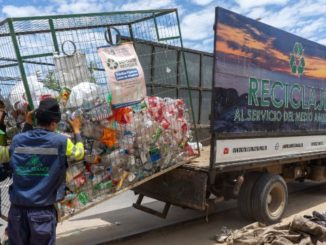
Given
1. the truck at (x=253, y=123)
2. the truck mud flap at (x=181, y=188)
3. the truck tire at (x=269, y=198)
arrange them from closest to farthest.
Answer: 1. the truck mud flap at (x=181, y=188)
2. the truck at (x=253, y=123)
3. the truck tire at (x=269, y=198)

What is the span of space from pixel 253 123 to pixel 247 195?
3.30ft

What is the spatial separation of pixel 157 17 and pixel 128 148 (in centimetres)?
168

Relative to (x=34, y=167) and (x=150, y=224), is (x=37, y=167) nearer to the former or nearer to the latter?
(x=34, y=167)

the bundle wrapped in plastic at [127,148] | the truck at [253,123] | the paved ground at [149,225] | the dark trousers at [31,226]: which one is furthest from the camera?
the paved ground at [149,225]

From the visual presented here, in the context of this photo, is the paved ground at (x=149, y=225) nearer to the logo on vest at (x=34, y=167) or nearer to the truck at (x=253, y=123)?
the truck at (x=253, y=123)

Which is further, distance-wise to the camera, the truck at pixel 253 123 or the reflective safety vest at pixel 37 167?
the truck at pixel 253 123

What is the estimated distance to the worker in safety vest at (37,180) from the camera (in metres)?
3.20

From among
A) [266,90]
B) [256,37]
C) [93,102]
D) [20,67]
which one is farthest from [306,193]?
[20,67]

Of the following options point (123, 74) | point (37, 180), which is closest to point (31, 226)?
point (37, 180)

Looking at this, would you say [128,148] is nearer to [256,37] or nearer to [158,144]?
[158,144]

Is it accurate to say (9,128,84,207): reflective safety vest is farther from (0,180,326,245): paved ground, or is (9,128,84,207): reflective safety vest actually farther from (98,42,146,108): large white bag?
(0,180,326,245): paved ground

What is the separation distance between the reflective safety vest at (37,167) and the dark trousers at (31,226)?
0.21 ft

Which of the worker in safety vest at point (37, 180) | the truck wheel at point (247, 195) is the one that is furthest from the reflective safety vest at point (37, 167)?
the truck wheel at point (247, 195)

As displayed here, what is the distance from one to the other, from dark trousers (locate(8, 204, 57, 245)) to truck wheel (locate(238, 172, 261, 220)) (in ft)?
10.8
